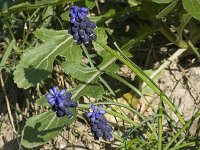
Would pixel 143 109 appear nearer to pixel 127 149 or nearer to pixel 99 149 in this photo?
pixel 99 149

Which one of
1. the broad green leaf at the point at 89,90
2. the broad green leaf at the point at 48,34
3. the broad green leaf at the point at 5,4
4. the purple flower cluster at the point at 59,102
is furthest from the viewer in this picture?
the broad green leaf at the point at 5,4

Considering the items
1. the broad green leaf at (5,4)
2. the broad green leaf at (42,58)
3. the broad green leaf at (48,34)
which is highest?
the broad green leaf at (5,4)

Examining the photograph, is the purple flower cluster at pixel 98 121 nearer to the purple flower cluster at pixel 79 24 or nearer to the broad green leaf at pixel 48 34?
the purple flower cluster at pixel 79 24

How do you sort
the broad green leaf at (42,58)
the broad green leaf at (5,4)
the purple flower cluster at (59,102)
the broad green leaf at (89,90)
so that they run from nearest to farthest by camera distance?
the purple flower cluster at (59,102) → the broad green leaf at (89,90) → the broad green leaf at (42,58) → the broad green leaf at (5,4)

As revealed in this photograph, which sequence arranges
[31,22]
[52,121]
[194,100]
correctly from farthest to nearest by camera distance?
[31,22]
[194,100]
[52,121]

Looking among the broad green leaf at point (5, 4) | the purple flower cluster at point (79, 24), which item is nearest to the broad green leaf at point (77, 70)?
the purple flower cluster at point (79, 24)

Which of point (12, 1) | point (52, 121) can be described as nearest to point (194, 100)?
point (52, 121)

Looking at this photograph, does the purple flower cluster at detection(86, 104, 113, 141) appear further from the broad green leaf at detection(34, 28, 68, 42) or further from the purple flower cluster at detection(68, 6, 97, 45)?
the broad green leaf at detection(34, 28, 68, 42)
